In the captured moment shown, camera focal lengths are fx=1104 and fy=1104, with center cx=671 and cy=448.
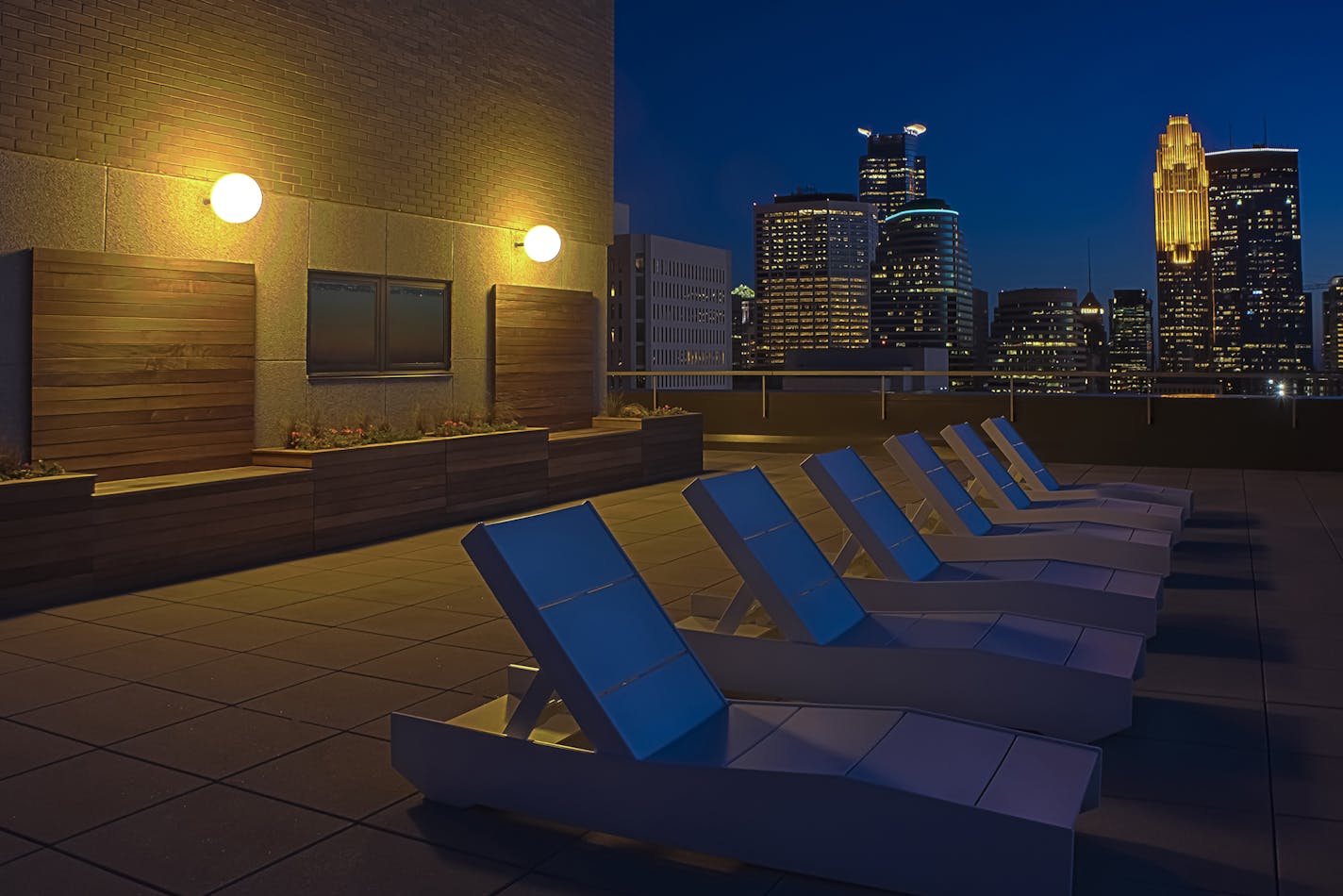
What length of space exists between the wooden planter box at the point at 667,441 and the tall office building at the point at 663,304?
313 feet

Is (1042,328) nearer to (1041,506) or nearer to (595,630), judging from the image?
(1041,506)

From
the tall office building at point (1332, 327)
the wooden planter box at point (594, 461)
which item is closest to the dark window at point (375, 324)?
the wooden planter box at point (594, 461)

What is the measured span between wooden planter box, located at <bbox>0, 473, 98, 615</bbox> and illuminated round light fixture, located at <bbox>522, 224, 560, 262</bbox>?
5.98 metres

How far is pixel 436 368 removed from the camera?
34.8ft

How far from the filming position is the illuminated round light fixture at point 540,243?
37.9ft

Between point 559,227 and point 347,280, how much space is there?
3.23 metres

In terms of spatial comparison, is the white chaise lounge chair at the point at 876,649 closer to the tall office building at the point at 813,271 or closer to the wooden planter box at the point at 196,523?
the wooden planter box at the point at 196,523

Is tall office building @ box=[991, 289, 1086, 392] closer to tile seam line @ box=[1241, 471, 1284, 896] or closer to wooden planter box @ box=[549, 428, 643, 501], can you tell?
wooden planter box @ box=[549, 428, 643, 501]

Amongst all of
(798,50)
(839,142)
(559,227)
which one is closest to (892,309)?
(839,142)

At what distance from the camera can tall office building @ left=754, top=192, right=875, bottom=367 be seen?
16625 cm

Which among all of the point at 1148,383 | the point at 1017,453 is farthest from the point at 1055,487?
the point at 1148,383

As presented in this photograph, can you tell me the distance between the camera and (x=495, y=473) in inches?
381

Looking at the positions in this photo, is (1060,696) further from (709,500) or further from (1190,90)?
(1190,90)

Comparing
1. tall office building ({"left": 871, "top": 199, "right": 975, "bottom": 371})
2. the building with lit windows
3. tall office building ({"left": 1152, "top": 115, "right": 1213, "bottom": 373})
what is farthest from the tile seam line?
tall office building ({"left": 871, "top": 199, "right": 975, "bottom": 371})
